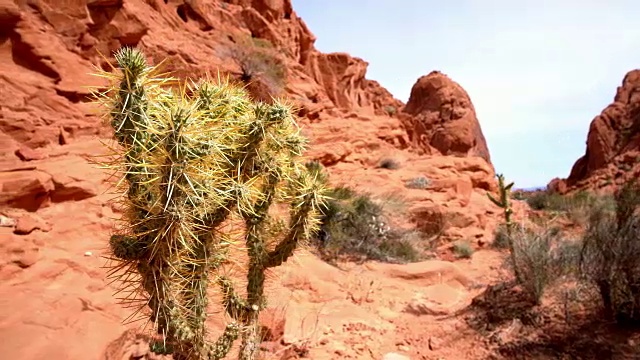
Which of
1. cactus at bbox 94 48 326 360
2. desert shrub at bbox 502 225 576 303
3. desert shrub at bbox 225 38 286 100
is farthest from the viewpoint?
desert shrub at bbox 225 38 286 100

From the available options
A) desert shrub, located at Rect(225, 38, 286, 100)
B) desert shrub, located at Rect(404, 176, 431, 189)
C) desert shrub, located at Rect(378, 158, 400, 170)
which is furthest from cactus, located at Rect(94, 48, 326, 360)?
desert shrub, located at Rect(378, 158, 400, 170)

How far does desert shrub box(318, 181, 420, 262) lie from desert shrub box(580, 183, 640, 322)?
12.8 ft

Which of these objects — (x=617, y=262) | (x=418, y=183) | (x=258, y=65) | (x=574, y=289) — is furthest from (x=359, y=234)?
(x=258, y=65)

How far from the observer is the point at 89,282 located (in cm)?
425

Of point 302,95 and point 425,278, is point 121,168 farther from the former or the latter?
point 302,95

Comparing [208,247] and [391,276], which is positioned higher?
[208,247]

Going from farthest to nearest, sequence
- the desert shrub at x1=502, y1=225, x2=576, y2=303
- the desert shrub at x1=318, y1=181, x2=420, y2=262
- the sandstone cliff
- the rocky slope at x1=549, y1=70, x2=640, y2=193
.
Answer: the rocky slope at x1=549, y1=70, x2=640, y2=193, the desert shrub at x1=318, y1=181, x2=420, y2=262, the sandstone cliff, the desert shrub at x1=502, y1=225, x2=576, y2=303

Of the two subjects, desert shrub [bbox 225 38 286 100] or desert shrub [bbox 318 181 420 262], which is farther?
desert shrub [bbox 225 38 286 100]

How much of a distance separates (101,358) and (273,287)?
242 centimetres

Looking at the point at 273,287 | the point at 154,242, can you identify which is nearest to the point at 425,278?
the point at 273,287

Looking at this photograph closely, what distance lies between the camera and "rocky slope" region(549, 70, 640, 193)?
2917 cm

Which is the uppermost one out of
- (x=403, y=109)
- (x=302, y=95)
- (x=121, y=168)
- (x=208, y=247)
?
(x=403, y=109)

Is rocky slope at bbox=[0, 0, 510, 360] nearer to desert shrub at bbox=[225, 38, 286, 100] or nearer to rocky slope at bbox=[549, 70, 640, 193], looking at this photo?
desert shrub at bbox=[225, 38, 286, 100]

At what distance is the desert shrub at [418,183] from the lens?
13944mm
